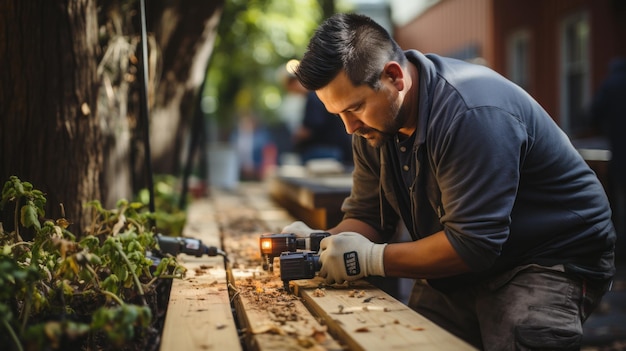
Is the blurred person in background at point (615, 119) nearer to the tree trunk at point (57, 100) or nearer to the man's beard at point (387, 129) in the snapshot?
the tree trunk at point (57, 100)

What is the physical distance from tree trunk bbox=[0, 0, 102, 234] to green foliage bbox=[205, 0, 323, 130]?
6.88 metres

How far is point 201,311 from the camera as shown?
2.55 metres

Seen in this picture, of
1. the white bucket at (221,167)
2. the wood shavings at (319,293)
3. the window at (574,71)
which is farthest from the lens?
the window at (574,71)

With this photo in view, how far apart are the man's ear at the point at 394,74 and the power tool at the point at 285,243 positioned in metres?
0.82

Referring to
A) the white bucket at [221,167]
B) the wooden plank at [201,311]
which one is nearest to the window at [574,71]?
the white bucket at [221,167]

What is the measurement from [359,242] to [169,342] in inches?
38.6

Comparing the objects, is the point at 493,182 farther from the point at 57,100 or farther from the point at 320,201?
the point at 320,201

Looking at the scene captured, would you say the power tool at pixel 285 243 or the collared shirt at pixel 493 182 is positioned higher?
the collared shirt at pixel 493 182

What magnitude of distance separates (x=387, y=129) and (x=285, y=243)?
72 cm

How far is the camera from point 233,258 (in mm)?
3887

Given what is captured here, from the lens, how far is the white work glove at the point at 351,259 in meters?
2.87

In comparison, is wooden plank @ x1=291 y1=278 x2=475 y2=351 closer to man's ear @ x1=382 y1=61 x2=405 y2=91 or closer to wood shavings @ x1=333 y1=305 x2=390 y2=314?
wood shavings @ x1=333 y1=305 x2=390 y2=314

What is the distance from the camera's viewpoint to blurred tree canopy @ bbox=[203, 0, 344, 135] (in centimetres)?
1254

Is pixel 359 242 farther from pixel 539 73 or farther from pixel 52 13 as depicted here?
pixel 539 73
